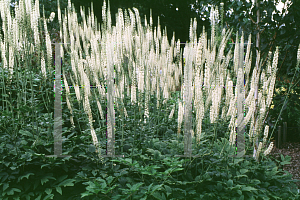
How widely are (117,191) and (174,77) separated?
2.06 meters

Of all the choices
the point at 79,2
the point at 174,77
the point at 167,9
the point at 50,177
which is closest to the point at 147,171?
the point at 50,177

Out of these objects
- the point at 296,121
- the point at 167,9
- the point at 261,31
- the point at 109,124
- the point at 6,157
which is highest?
the point at 167,9

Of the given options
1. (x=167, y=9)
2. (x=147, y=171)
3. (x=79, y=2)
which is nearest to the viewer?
(x=147, y=171)

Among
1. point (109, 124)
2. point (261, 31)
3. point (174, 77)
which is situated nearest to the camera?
point (109, 124)

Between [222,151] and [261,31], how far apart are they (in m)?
1.93

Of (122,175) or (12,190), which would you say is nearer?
(12,190)

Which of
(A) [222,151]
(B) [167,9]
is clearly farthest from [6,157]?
(B) [167,9]

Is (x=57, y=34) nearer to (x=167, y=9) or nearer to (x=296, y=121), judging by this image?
(x=167, y=9)

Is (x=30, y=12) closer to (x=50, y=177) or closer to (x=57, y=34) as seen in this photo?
(x=50, y=177)

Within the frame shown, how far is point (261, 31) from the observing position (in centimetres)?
324

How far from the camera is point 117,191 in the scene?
1.84 metres

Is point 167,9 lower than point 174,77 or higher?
higher

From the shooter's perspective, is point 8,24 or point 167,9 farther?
point 167,9

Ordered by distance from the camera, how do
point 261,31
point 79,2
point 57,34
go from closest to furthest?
1. point 261,31
2. point 57,34
3. point 79,2
